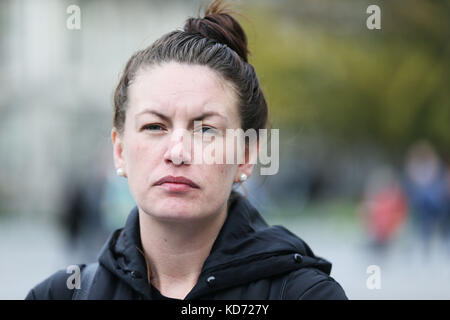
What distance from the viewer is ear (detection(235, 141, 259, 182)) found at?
9.06 feet

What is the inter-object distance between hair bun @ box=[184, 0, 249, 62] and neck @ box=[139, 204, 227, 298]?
0.69 meters

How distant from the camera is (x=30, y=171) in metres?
24.7

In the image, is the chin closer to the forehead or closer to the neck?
the neck

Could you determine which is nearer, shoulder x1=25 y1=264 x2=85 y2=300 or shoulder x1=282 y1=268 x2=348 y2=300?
shoulder x1=282 y1=268 x2=348 y2=300

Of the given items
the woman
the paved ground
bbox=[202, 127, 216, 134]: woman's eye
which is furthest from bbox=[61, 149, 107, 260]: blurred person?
bbox=[202, 127, 216, 134]: woman's eye

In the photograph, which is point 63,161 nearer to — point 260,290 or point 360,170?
point 360,170

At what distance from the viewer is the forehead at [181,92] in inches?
98.7

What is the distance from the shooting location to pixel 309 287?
2.37 meters

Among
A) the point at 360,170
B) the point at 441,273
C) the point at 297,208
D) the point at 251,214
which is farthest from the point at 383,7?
the point at 251,214

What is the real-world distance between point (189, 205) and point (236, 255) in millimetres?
262

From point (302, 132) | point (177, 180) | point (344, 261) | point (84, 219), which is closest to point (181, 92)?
point (177, 180)

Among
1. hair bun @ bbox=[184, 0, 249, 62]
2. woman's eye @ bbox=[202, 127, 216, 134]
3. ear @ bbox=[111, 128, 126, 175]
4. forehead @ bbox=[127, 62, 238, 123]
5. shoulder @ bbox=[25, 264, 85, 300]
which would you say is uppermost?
hair bun @ bbox=[184, 0, 249, 62]

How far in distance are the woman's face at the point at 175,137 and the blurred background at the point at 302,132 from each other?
1.50 feet

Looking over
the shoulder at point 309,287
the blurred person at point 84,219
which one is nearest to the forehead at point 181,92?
the shoulder at point 309,287
